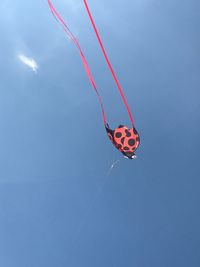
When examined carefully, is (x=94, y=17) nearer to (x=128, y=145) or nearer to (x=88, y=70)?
(x=88, y=70)

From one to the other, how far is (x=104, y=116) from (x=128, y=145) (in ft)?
10.5

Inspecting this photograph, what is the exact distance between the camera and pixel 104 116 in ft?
36.1

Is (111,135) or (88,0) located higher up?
(88,0)

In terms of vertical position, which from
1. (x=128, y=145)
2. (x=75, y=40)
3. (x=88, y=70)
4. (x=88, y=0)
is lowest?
(x=128, y=145)

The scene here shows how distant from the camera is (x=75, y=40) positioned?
11.5 meters

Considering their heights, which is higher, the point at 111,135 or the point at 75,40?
the point at 75,40

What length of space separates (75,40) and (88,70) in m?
1.24

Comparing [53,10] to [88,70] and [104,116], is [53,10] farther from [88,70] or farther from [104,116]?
[104,116]

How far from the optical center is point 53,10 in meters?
11.3

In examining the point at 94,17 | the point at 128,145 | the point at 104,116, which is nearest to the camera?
the point at 128,145

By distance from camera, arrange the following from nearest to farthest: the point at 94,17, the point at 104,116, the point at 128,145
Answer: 1. the point at 128,145
2. the point at 104,116
3. the point at 94,17

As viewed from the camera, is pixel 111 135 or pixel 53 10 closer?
pixel 111 135

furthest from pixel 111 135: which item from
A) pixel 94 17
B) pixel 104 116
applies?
pixel 94 17

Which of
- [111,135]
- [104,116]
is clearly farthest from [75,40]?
[111,135]
